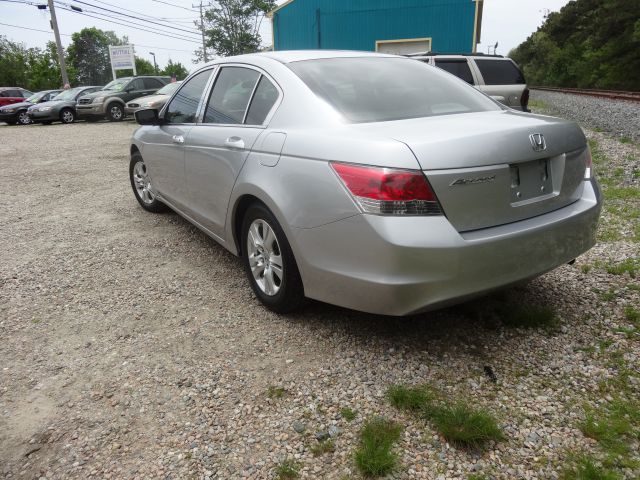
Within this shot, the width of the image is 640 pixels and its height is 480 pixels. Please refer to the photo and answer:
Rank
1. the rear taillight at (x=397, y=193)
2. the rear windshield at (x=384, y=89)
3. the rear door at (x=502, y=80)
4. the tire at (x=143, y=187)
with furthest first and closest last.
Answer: the rear door at (x=502, y=80) → the tire at (x=143, y=187) → the rear windshield at (x=384, y=89) → the rear taillight at (x=397, y=193)

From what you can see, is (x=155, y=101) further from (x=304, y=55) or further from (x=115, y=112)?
(x=304, y=55)

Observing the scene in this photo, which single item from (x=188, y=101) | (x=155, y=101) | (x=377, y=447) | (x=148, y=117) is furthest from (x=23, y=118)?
(x=377, y=447)

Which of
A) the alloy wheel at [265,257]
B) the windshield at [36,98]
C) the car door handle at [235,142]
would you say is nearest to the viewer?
the alloy wheel at [265,257]

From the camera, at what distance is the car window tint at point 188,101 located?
13.5 feet

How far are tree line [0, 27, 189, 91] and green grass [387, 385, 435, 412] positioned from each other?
23490mm

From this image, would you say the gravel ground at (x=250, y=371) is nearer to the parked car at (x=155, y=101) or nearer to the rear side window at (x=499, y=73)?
the rear side window at (x=499, y=73)

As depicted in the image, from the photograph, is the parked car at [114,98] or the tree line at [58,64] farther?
the tree line at [58,64]

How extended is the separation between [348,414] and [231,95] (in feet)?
8.06

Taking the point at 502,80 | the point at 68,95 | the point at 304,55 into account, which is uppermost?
the point at 304,55

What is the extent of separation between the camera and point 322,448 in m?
2.08

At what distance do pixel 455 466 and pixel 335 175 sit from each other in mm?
1398

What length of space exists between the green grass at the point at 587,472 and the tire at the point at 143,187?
4635 mm

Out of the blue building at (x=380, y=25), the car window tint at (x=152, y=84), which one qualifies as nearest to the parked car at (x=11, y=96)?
the car window tint at (x=152, y=84)

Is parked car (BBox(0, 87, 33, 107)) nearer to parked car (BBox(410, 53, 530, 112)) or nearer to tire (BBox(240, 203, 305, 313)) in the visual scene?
parked car (BBox(410, 53, 530, 112))
